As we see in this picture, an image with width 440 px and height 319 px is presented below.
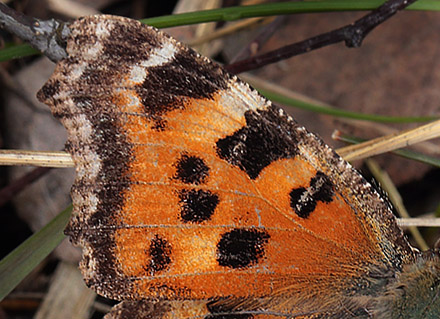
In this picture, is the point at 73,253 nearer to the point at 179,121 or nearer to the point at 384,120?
the point at 179,121

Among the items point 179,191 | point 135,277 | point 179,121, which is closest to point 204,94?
point 179,121

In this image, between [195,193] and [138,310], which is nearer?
Result: [195,193]

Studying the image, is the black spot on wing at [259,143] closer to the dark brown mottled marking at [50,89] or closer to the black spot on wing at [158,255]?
the black spot on wing at [158,255]

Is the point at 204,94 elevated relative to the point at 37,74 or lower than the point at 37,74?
lower

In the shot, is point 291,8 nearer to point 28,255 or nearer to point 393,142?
point 393,142

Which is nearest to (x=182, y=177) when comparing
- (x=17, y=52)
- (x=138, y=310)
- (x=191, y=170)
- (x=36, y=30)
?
(x=191, y=170)

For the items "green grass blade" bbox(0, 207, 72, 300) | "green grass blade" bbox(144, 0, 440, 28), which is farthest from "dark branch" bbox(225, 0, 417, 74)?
"green grass blade" bbox(0, 207, 72, 300)

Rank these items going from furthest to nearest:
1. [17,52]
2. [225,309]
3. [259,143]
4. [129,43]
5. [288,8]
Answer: [288,8] → [17,52] → [225,309] → [259,143] → [129,43]
